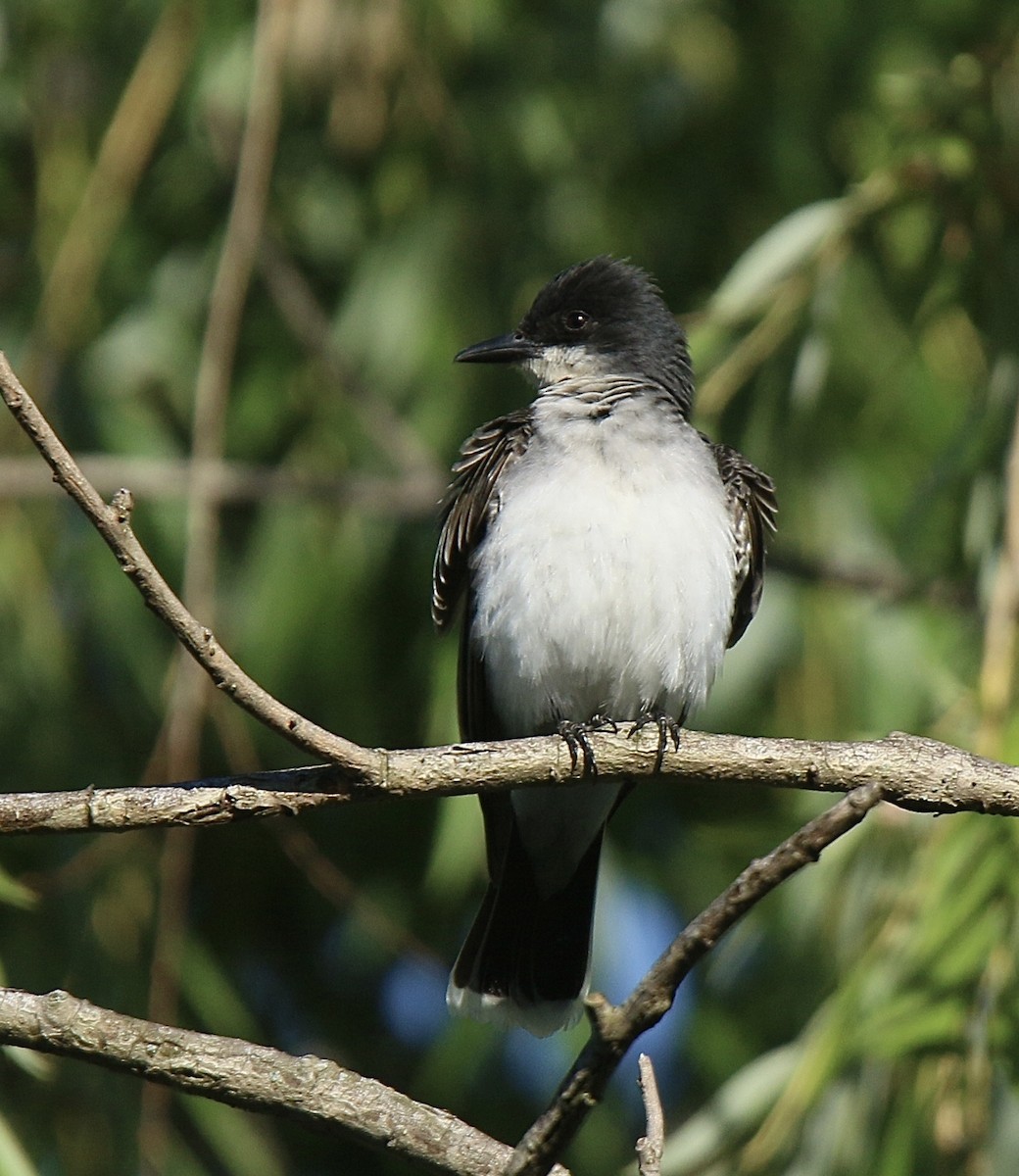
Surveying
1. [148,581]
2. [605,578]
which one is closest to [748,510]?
[605,578]

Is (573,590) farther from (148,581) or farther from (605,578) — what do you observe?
(148,581)

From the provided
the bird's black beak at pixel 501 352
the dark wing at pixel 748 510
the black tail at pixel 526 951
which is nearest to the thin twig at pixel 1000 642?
the dark wing at pixel 748 510

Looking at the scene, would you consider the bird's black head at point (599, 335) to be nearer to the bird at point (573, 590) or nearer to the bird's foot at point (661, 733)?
the bird at point (573, 590)

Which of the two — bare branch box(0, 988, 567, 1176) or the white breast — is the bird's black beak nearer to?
the white breast

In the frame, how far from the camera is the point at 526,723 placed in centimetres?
452

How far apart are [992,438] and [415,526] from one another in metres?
2.32

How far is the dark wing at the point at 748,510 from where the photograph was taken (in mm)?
4605

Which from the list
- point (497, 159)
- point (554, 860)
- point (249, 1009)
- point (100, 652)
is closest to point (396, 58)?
point (497, 159)

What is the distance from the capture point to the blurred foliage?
16.1 ft

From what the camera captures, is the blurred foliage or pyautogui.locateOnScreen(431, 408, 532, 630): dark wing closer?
pyautogui.locateOnScreen(431, 408, 532, 630): dark wing

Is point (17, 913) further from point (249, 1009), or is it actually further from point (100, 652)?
point (249, 1009)

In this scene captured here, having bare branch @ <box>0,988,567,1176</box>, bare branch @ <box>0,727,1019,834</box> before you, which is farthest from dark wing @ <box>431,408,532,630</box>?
bare branch @ <box>0,988,567,1176</box>

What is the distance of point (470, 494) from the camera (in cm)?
465

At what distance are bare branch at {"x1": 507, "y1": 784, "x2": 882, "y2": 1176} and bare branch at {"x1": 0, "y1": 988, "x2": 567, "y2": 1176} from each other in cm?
39
